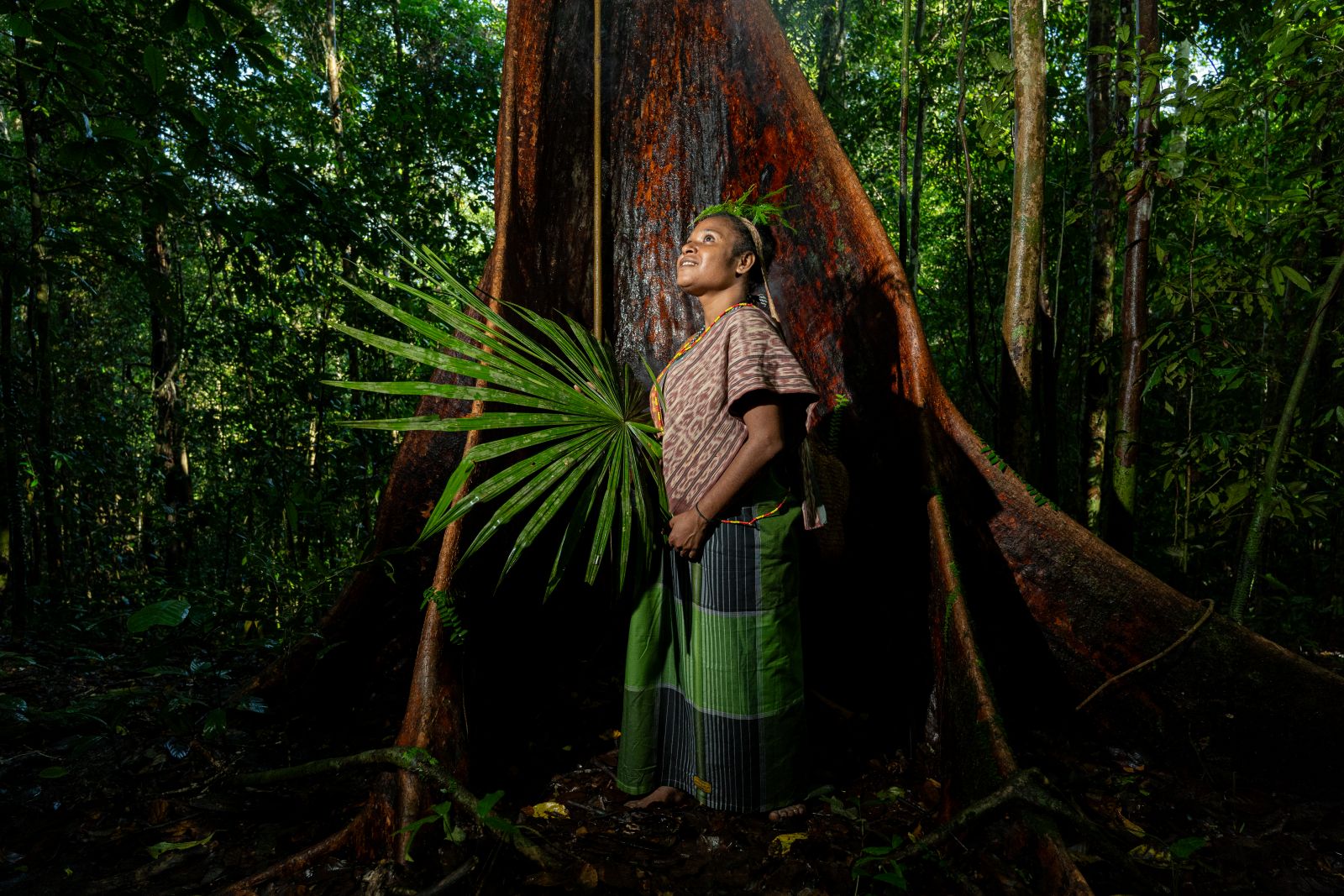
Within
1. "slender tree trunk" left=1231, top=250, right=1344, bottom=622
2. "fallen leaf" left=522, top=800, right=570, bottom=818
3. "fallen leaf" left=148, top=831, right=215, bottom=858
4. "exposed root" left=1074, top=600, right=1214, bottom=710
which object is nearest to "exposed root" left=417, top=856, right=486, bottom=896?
"fallen leaf" left=522, top=800, right=570, bottom=818

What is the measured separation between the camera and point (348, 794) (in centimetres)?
199

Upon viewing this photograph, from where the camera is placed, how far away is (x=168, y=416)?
19.3 ft

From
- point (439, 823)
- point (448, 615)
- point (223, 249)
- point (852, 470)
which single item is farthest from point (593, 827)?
point (223, 249)

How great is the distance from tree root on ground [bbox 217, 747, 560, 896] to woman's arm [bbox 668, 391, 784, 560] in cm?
85

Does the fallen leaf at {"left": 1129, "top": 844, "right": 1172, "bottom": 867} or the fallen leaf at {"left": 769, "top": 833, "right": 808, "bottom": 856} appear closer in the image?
the fallen leaf at {"left": 1129, "top": 844, "right": 1172, "bottom": 867}

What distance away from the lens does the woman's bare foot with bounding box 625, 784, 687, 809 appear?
1.99 meters

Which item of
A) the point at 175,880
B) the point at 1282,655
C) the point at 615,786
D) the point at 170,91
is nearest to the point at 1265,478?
the point at 1282,655

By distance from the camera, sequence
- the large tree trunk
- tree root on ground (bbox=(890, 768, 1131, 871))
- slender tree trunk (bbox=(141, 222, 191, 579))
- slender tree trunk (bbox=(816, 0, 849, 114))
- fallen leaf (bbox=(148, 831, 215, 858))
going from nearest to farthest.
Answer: tree root on ground (bbox=(890, 768, 1131, 871)) < fallen leaf (bbox=(148, 831, 215, 858)) < the large tree trunk < slender tree trunk (bbox=(141, 222, 191, 579)) < slender tree trunk (bbox=(816, 0, 849, 114))

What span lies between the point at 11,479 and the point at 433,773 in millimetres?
3079

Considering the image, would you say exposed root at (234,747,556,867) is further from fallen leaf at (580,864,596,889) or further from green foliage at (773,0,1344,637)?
green foliage at (773,0,1344,637)

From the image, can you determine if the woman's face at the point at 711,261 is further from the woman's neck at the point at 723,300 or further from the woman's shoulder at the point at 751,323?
the woman's shoulder at the point at 751,323

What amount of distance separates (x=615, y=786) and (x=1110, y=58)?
5.10 meters

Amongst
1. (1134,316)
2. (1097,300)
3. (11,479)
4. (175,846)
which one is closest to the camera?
(175,846)

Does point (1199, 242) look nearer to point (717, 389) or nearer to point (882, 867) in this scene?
point (717, 389)
